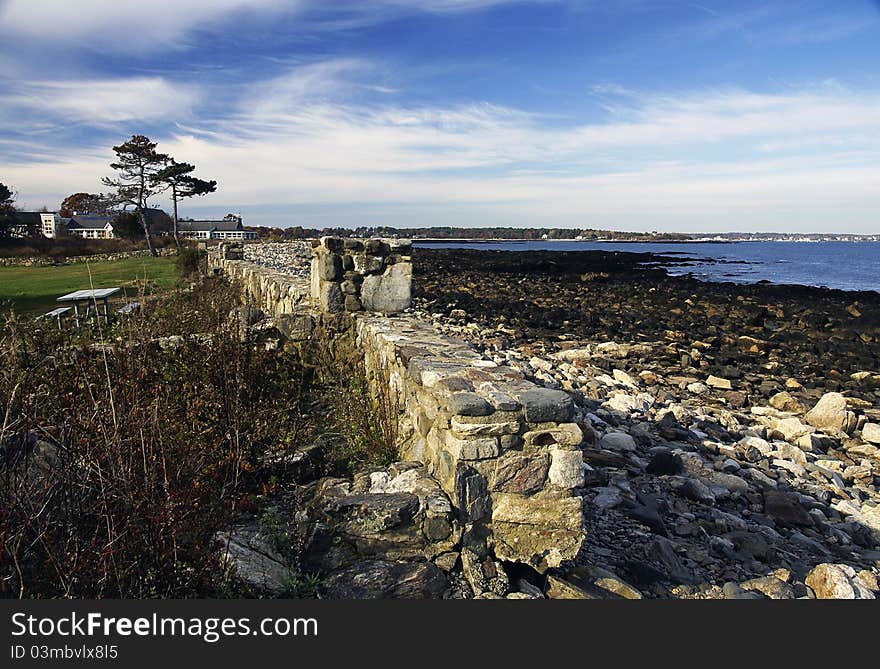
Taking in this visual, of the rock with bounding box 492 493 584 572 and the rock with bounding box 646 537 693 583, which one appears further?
the rock with bounding box 646 537 693 583

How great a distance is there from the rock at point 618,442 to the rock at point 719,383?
4.04 metres

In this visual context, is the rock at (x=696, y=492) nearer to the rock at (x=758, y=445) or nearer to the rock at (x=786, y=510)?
the rock at (x=786, y=510)

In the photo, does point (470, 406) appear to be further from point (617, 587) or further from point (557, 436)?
point (617, 587)

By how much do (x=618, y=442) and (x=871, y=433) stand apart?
342 centimetres

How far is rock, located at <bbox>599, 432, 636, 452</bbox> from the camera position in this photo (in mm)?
5801

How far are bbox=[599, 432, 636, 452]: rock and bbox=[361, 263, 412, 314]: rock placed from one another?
2.63 meters

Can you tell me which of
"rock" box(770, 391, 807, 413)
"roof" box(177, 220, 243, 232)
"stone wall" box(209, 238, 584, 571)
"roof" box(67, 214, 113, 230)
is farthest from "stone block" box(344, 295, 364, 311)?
"roof" box(67, 214, 113, 230)

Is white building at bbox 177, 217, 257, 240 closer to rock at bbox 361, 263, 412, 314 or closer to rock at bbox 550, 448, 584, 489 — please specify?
rock at bbox 361, 263, 412, 314

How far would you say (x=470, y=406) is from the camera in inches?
125

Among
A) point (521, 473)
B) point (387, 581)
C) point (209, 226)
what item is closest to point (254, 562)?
point (387, 581)

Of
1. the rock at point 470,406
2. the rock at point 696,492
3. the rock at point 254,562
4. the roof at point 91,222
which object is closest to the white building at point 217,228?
the roof at point 91,222

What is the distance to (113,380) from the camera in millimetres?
4434

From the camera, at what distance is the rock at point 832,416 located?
7324 millimetres

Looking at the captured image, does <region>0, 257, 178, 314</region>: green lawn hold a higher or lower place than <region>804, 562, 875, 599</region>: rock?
higher
